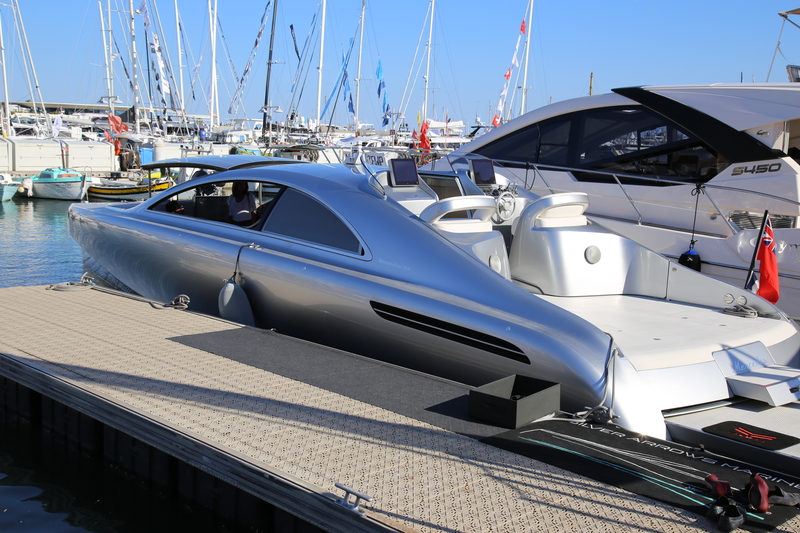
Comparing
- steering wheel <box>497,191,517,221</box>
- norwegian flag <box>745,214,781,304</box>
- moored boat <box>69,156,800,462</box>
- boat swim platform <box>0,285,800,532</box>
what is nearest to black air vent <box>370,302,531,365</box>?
moored boat <box>69,156,800,462</box>

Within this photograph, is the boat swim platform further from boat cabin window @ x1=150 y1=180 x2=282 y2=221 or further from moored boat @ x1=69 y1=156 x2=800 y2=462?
boat cabin window @ x1=150 y1=180 x2=282 y2=221

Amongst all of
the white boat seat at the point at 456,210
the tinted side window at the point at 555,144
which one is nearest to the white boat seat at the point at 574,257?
the white boat seat at the point at 456,210

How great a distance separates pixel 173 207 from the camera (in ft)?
23.0

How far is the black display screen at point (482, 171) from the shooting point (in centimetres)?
685

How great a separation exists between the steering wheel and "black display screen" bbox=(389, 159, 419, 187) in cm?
93

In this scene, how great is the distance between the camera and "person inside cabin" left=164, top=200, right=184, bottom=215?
699cm

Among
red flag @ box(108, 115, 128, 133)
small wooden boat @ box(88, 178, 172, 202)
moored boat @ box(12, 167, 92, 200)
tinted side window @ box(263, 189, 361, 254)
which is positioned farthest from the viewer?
red flag @ box(108, 115, 128, 133)

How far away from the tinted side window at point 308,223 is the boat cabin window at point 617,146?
17.9 ft

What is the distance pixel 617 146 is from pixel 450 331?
6872 millimetres

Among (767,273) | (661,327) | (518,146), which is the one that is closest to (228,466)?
(661,327)

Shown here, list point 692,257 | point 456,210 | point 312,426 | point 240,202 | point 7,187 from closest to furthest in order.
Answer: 1. point 312,426
2. point 456,210
3. point 240,202
4. point 692,257
5. point 7,187

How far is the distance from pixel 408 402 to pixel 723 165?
7.18 m

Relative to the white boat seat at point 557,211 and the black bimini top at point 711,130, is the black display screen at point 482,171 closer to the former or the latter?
the white boat seat at point 557,211

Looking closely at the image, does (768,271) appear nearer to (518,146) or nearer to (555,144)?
(555,144)
